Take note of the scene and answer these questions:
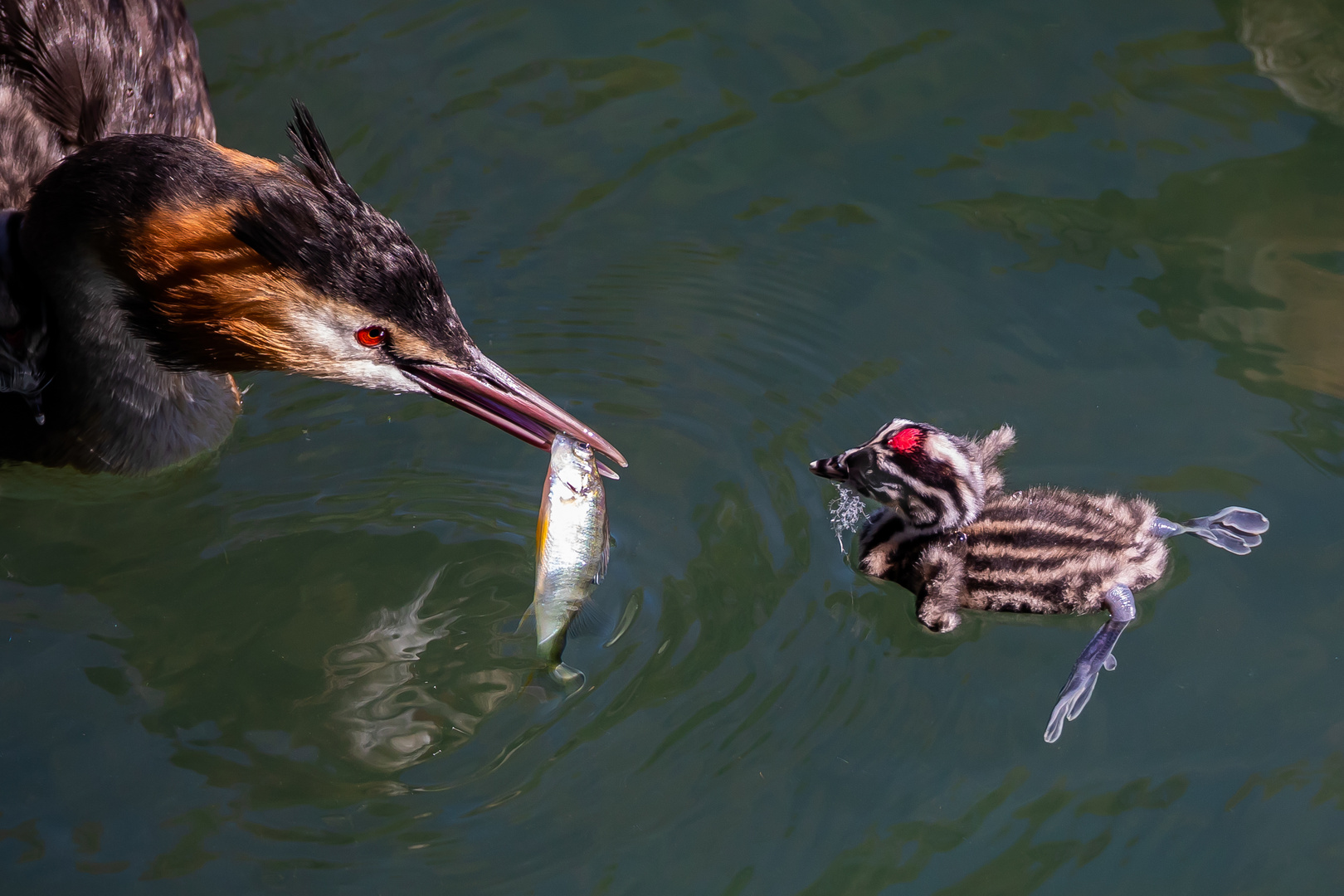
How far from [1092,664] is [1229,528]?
2.24 ft

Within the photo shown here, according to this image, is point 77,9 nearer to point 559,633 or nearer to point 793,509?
point 559,633

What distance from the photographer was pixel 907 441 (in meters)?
3.61

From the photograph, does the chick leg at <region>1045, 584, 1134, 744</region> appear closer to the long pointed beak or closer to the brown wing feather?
the long pointed beak

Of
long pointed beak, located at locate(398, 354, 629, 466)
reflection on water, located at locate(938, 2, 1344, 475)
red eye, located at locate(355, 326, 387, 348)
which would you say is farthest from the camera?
reflection on water, located at locate(938, 2, 1344, 475)

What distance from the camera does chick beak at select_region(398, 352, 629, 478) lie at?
326 cm

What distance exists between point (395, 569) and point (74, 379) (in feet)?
3.66

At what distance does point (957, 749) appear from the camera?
3.46 m

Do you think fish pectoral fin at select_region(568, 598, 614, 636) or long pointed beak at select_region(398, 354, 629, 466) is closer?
long pointed beak at select_region(398, 354, 629, 466)

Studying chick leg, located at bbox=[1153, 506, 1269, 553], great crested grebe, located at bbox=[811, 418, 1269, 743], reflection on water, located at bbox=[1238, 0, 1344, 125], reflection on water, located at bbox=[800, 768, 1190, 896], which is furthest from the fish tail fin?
reflection on water, located at bbox=[1238, 0, 1344, 125]

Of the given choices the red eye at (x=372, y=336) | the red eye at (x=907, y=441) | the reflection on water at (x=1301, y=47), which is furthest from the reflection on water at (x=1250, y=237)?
the red eye at (x=372, y=336)

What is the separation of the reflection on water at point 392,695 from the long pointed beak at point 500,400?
2.55 feet

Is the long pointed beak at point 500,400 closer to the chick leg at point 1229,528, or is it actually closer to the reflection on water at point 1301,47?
the chick leg at point 1229,528

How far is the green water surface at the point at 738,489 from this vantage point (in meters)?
3.33

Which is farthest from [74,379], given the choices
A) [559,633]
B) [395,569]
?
[559,633]
